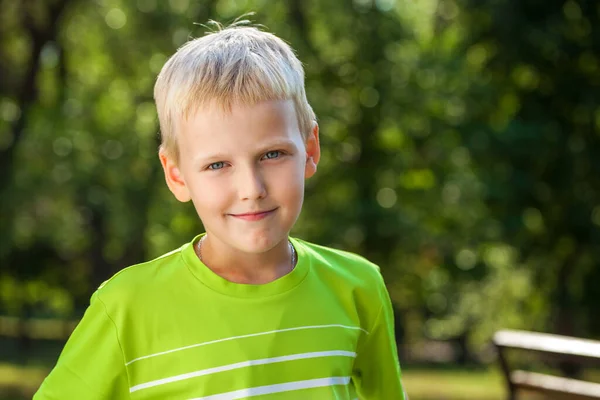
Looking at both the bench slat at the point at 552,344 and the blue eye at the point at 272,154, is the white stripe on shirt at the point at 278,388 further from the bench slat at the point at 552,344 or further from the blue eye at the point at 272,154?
the bench slat at the point at 552,344

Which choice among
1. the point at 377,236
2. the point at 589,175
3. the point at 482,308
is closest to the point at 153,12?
the point at 377,236

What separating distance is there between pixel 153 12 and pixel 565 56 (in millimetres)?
6280

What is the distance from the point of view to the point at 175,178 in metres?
1.84

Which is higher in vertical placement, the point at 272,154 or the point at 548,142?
the point at 272,154

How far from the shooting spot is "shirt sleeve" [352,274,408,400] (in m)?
1.92

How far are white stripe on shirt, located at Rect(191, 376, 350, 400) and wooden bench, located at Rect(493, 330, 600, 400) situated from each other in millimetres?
3262

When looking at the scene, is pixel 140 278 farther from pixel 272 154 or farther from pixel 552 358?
pixel 552 358


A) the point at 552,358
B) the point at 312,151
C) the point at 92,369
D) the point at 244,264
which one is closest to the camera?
the point at 92,369

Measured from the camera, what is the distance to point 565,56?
14094 mm

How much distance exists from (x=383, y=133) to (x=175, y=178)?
13.2 m

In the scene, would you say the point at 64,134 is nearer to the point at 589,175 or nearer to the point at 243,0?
the point at 243,0

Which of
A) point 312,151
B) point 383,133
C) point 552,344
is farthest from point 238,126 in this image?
point 383,133

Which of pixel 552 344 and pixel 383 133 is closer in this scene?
pixel 552 344

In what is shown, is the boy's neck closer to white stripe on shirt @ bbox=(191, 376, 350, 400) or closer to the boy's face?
the boy's face
